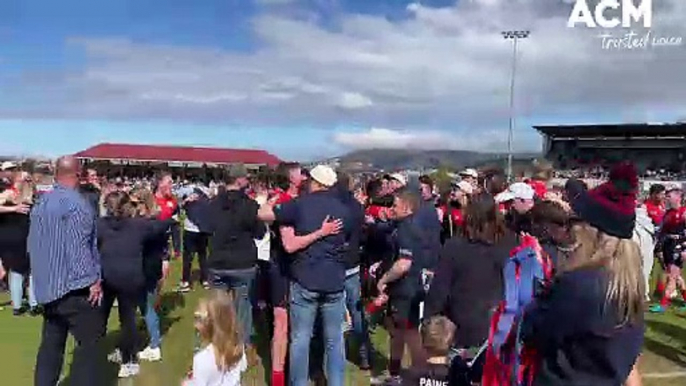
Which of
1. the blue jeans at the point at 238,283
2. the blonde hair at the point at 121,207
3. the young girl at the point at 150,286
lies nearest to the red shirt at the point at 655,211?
the blue jeans at the point at 238,283

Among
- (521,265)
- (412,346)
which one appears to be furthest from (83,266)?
(521,265)

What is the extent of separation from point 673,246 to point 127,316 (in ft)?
23.2

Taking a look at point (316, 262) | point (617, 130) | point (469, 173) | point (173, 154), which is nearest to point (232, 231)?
point (316, 262)

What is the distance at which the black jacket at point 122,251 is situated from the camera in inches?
240

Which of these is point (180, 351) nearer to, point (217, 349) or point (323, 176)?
Result: point (323, 176)

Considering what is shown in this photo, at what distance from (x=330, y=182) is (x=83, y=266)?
5.66 feet

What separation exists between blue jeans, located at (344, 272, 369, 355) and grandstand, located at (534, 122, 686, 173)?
53935 mm

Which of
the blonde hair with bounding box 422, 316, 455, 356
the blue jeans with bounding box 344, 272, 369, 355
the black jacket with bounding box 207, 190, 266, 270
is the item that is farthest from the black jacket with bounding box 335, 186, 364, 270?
the blonde hair with bounding box 422, 316, 455, 356

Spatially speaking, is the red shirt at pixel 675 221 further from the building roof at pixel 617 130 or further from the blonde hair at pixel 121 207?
the building roof at pixel 617 130

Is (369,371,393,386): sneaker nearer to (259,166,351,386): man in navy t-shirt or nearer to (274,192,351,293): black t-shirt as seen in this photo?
(259,166,351,386): man in navy t-shirt

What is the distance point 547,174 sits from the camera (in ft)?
21.2

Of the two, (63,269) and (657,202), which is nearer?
(63,269)

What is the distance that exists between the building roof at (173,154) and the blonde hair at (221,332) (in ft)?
235

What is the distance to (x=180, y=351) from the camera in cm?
741
